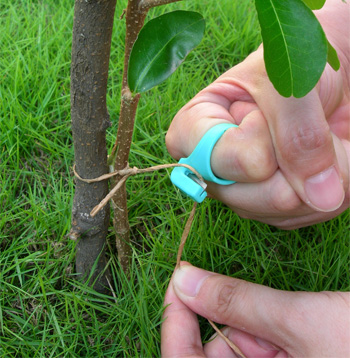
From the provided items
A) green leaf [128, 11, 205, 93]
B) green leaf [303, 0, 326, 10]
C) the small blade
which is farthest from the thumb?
green leaf [303, 0, 326, 10]

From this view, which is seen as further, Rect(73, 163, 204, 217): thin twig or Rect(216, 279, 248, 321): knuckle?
Rect(216, 279, 248, 321): knuckle

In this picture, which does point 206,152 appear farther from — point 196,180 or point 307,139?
point 307,139

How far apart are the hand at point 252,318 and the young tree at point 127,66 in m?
0.20

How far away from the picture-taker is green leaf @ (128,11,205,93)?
2.39 ft


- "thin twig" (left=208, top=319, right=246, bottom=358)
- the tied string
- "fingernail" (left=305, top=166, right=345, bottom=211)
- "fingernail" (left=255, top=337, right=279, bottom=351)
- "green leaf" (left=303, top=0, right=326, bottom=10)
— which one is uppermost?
"green leaf" (left=303, top=0, right=326, bottom=10)

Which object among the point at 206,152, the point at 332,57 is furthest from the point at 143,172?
the point at 332,57

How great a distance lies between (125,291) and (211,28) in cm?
118

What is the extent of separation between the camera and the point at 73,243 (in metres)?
1.21

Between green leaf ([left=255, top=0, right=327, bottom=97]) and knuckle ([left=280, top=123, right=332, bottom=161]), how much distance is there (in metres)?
0.22

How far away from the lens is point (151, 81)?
73 cm

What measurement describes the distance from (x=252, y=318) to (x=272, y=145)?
0.44 metres

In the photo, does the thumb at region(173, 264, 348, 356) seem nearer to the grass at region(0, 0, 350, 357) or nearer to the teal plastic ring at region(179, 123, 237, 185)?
the grass at region(0, 0, 350, 357)

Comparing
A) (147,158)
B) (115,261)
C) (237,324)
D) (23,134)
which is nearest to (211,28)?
(147,158)

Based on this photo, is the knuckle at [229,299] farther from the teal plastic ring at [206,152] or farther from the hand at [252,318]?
the teal plastic ring at [206,152]
